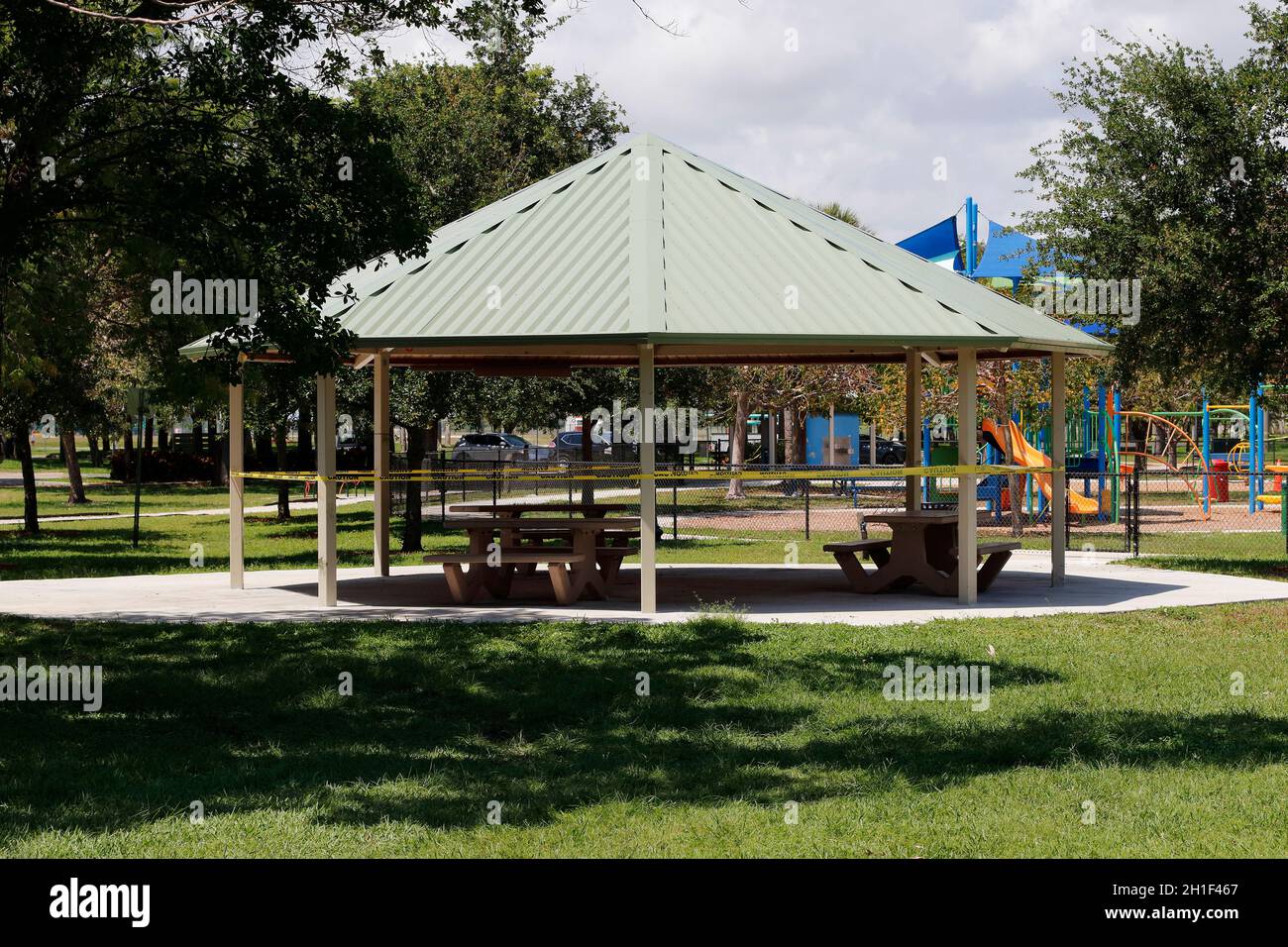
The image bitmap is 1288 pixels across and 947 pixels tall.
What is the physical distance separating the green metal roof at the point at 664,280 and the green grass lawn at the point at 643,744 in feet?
9.96

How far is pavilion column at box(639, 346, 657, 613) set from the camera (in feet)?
47.1

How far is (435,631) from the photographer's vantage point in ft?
43.9

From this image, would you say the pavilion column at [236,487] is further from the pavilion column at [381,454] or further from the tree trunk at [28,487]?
the tree trunk at [28,487]

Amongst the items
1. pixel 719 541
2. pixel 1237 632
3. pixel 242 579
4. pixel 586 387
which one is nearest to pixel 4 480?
pixel 586 387

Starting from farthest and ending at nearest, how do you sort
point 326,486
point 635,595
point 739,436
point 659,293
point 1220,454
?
1. point 1220,454
2. point 739,436
3. point 635,595
4. point 326,486
5. point 659,293

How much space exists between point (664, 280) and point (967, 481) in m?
3.85

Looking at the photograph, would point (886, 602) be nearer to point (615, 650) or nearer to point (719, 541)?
point (615, 650)

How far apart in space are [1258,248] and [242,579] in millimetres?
13282

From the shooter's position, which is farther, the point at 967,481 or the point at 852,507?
the point at 852,507

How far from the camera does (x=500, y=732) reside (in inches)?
379

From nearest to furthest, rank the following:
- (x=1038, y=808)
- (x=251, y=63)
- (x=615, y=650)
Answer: (x=1038, y=808), (x=251, y=63), (x=615, y=650)

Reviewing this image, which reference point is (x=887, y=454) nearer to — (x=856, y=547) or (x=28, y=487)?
(x=28, y=487)

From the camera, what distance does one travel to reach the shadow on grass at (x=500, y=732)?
790 cm

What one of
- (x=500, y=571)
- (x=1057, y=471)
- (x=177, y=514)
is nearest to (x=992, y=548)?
(x=1057, y=471)
